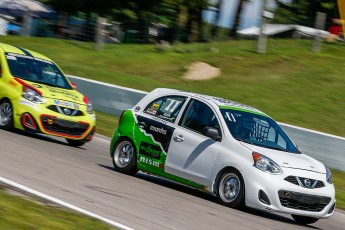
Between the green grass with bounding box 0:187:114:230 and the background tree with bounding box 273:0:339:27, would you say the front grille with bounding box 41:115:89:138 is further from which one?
the background tree with bounding box 273:0:339:27

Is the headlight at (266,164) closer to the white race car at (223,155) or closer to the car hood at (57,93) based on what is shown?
the white race car at (223,155)

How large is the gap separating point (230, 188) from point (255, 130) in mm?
1100

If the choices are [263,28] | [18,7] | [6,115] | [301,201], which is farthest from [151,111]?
[18,7]

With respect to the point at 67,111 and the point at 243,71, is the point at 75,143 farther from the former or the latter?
the point at 243,71

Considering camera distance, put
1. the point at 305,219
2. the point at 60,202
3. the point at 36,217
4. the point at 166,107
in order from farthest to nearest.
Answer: the point at 166,107, the point at 305,219, the point at 60,202, the point at 36,217

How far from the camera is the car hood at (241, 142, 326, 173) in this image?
11.4 meters

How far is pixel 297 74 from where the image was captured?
29750 millimetres

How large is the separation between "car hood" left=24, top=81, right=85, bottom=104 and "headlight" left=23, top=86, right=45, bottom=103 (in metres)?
0.11

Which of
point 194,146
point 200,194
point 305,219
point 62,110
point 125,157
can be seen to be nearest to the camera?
point 305,219

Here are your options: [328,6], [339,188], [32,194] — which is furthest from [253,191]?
[328,6]

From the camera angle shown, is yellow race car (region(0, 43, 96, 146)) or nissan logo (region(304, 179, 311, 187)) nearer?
nissan logo (region(304, 179, 311, 187))

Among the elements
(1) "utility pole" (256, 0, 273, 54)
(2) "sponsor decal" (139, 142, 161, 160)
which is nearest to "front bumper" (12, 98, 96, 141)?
(2) "sponsor decal" (139, 142, 161, 160)

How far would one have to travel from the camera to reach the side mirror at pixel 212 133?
468 inches

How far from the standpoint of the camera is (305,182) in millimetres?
11328
